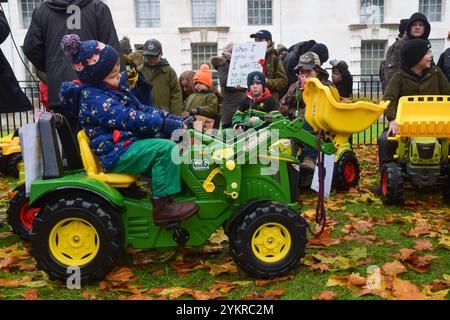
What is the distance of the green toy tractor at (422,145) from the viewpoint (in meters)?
5.51

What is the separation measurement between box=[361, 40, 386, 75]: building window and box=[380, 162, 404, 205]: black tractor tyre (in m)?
22.1

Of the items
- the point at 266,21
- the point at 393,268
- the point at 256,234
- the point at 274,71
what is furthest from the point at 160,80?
the point at 266,21

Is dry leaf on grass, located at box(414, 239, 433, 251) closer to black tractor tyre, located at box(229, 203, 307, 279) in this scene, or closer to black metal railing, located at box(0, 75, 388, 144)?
black tractor tyre, located at box(229, 203, 307, 279)

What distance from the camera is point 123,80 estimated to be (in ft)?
13.4

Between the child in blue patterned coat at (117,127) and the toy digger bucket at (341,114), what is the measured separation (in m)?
1.04

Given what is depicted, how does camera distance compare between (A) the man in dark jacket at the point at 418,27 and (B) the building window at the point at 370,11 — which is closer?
(A) the man in dark jacket at the point at 418,27

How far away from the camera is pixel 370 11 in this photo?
87.9ft

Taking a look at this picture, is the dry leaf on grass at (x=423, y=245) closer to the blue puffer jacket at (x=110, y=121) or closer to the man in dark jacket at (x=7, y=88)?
the blue puffer jacket at (x=110, y=121)

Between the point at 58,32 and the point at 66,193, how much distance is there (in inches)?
71.2

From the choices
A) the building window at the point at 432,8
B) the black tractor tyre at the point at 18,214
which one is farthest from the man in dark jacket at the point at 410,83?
the building window at the point at 432,8

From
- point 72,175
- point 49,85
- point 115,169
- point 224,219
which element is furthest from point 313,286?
point 49,85

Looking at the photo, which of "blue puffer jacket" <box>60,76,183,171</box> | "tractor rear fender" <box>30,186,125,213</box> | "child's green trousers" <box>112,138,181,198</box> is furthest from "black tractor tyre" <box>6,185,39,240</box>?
"child's green trousers" <box>112,138,181,198</box>
